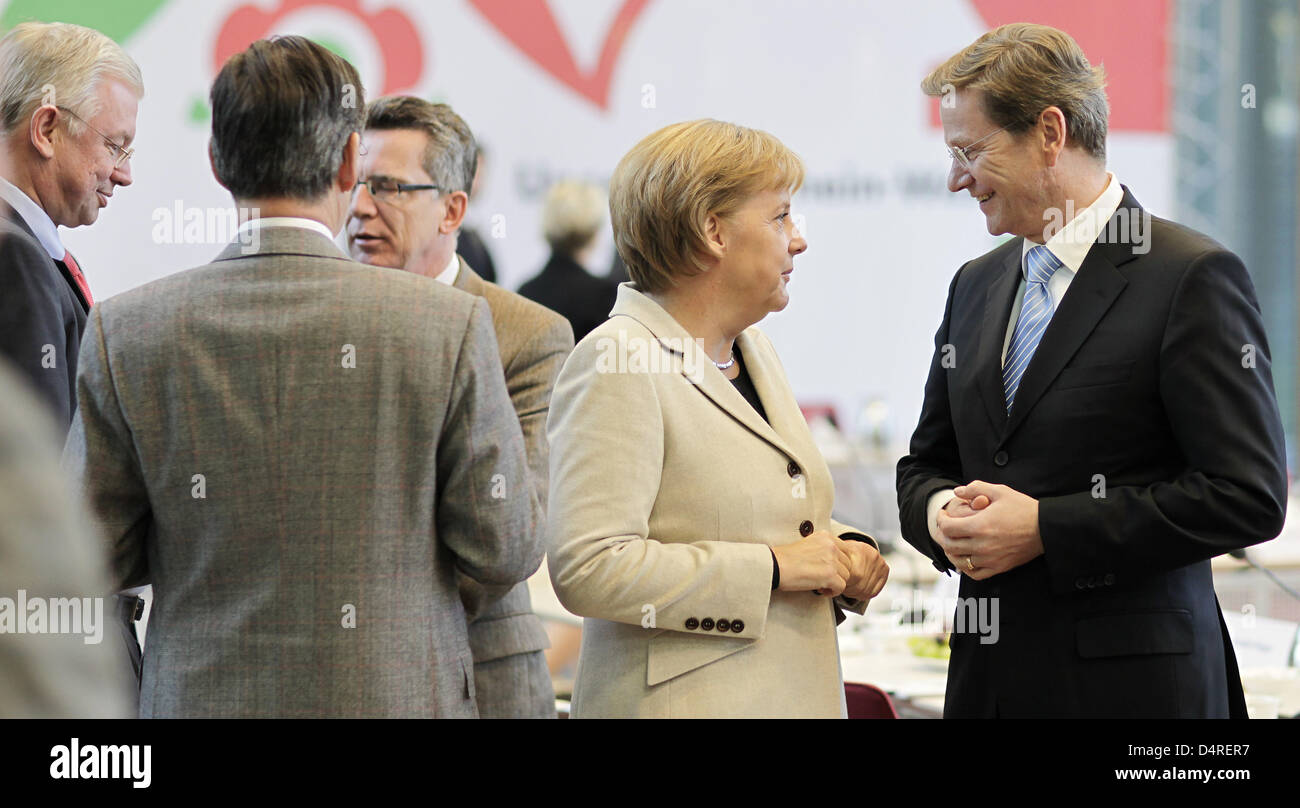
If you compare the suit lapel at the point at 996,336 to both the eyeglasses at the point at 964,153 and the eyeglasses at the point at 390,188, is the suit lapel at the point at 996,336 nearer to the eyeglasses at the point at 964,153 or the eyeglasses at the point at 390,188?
the eyeglasses at the point at 964,153

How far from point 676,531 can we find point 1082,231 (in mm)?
804

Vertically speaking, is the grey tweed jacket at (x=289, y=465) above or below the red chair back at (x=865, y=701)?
above

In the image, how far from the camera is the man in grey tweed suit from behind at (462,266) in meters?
2.10

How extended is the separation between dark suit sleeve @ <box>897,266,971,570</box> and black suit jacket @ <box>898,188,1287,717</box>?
0.50 ft

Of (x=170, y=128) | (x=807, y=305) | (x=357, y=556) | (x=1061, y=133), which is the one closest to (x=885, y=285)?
(x=807, y=305)

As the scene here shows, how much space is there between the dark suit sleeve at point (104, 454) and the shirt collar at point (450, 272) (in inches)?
33.9

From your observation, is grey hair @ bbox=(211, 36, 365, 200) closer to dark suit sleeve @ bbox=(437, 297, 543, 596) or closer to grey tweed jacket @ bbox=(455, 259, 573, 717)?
dark suit sleeve @ bbox=(437, 297, 543, 596)

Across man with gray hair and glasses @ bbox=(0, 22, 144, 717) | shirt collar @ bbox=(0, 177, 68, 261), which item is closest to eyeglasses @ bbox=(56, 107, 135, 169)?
man with gray hair and glasses @ bbox=(0, 22, 144, 717)

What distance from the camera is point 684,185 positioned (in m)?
1.90

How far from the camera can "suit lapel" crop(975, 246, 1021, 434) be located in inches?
80.0

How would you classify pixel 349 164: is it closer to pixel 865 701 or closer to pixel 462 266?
pixel 462 266

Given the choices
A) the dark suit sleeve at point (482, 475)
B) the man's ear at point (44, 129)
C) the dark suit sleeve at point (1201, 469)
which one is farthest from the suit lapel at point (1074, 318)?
the man's ear at point (44, 129)

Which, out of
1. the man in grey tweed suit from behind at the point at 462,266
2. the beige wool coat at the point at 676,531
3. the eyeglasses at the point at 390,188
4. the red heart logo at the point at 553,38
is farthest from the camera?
the red heart logo at the point at 553,38

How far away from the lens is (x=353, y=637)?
171cm
